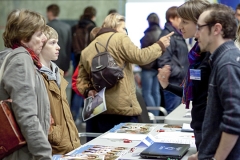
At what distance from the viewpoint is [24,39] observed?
277 cm

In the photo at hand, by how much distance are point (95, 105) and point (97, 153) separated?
1486mm

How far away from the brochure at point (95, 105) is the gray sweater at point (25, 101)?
1.74 m

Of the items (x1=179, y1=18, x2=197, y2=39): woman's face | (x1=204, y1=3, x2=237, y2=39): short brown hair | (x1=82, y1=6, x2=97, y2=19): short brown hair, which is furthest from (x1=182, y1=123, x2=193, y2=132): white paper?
(x1=82, y1=6, x2=97, y2=19): short brown hair

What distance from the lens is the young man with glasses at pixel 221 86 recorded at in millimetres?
2225

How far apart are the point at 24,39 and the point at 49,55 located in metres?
0.80

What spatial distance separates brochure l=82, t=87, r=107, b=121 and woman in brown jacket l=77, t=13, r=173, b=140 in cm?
10

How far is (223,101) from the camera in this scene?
225 cm

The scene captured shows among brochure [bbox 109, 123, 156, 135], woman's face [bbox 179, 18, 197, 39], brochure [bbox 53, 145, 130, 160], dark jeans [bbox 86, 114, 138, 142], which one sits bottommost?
dark jeans [bbox 86, 114, 138, 142]

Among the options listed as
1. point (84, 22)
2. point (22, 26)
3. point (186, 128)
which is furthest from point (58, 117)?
point (84, 22)

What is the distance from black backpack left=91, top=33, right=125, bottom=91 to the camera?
14.5ft

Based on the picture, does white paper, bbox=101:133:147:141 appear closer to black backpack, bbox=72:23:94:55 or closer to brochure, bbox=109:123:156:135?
brochure, bbox=109:123:156:135

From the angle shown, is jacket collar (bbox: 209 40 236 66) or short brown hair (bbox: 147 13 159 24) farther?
short brown hair (bbox: 147 13 159 24)

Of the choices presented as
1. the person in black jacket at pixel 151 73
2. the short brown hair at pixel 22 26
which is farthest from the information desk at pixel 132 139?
the person in black jacket at pixel 151 73

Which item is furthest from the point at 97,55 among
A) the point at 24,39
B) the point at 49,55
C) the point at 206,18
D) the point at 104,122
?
the point at 206,18
